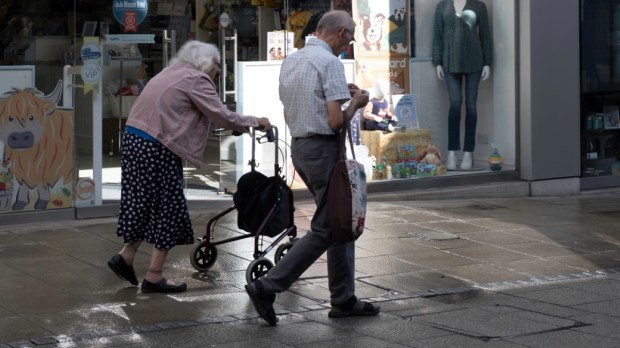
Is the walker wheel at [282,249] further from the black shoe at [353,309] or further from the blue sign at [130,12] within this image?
the blue sign at [130,12]

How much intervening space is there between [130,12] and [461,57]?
13.7ft

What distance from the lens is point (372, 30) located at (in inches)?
496

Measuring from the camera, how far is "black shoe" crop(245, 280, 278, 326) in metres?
7.14

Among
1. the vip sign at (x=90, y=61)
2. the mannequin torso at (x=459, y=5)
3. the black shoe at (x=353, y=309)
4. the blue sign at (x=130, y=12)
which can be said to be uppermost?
the mannequin torso at (x=459, y=5)

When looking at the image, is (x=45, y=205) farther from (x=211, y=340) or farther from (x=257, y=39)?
(x=211, y=340)

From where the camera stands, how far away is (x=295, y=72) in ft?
23.9

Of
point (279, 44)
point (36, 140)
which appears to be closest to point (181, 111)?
point (36, 140)

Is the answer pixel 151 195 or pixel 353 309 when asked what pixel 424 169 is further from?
pixel 353 309

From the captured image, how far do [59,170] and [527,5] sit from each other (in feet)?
18.5

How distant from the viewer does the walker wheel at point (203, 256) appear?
28.3ft

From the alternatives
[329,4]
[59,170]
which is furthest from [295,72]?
[329,4]

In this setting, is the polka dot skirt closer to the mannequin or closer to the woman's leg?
the woman's leg

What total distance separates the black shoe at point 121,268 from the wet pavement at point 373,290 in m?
0.11

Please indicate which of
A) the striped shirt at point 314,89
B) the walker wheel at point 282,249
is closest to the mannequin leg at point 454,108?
Result: the walker wheel at point 282,249
